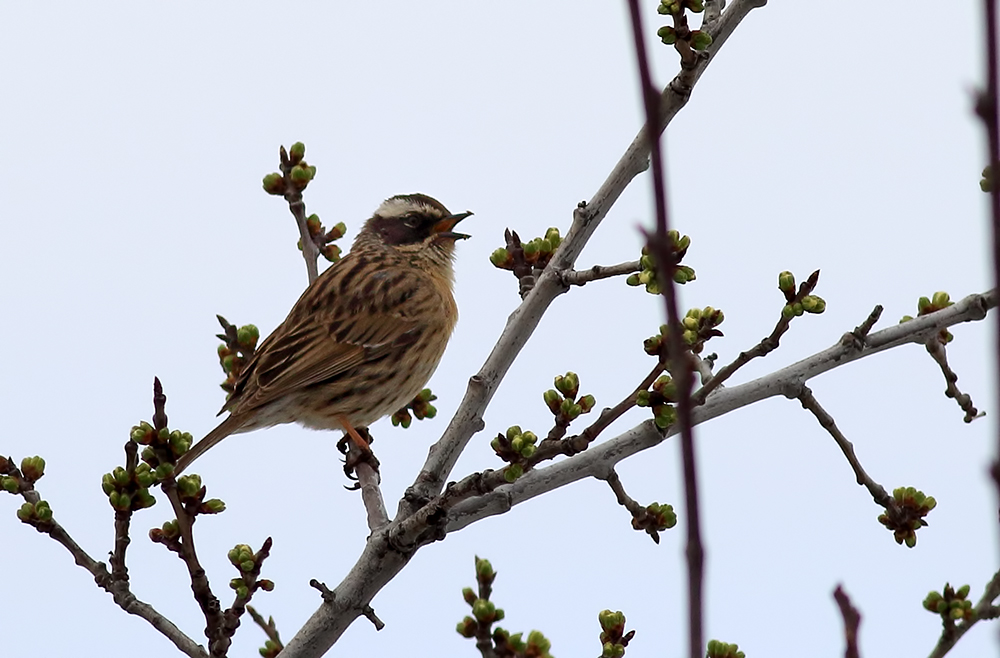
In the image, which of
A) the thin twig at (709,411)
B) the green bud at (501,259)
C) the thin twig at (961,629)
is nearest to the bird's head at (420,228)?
the green bud at (501,259)

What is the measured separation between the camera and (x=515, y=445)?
4414 mm

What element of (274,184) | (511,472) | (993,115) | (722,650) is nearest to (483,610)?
(511,472)

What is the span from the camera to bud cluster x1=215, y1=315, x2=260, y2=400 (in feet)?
22.1

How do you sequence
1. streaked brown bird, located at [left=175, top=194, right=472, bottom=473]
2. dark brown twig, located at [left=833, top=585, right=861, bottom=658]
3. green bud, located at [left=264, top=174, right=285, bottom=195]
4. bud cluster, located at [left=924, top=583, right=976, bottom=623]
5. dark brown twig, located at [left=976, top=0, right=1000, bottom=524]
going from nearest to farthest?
dark brown twig, located at [left=976, top=0, right=1000, bottom=524], dark brown twig, located at [left=833, top=585, right=861, bottom=658], bud cluster, located at [left=924, top=583, right=976, bottom=623], green bud, located at [left=264, top=174, right=285, bottom=195], streaked brown bird, located at [left=175, top=194, right=472, bottom=473]

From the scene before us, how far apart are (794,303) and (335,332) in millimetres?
3795

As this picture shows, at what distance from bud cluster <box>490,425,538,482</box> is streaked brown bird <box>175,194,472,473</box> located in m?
2.59

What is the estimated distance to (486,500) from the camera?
4930 millimetres

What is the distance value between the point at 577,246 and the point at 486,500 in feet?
3.76

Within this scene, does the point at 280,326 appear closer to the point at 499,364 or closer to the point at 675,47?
the point at 499,364

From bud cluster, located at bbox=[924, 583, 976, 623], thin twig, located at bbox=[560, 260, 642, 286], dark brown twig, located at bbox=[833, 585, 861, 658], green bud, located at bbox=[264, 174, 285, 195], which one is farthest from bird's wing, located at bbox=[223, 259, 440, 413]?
dark brown twig, located at bbox=[833, 585, 861, 658]

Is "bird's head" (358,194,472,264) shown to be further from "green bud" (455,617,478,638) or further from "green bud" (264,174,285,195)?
"green bud" (455,617,478,638)

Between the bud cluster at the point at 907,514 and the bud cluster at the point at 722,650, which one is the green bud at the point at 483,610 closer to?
the bud cluster at the point at 722,650

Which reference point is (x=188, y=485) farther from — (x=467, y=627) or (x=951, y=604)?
(x=951, y=604)

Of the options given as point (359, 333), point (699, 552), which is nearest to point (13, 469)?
point (359, 333)
